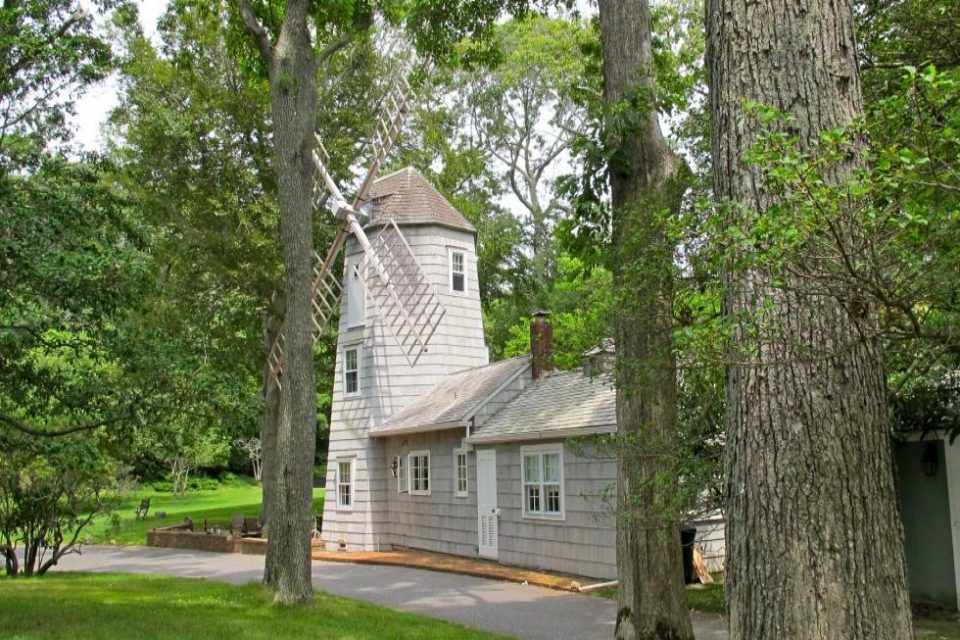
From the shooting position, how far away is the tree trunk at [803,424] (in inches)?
150

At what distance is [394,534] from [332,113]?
1221cm

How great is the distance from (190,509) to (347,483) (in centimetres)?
2106

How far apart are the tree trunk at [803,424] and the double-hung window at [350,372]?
67.2ft

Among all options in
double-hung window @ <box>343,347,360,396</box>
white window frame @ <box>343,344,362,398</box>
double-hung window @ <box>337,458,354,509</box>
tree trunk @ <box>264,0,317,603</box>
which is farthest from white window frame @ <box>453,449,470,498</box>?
tree trunk @ <box>264,0,317,603</box>

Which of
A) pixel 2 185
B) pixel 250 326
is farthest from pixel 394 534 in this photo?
pixel 2 185

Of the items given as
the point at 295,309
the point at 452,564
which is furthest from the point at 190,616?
the point at 452,564

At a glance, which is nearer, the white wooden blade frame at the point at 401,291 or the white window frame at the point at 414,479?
the white window frame at the point at 414,479

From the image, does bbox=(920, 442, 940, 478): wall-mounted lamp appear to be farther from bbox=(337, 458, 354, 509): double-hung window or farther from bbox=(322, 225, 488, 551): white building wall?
bbox=(337, 458, 354, 509): double-hung window

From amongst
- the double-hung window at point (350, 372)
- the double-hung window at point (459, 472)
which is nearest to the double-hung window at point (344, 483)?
the double-hung window at point (350, 372)

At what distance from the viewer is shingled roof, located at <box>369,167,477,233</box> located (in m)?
23.8

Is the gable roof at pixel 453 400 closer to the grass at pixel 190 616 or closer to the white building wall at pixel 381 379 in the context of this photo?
the white building wall at pixel 381 379

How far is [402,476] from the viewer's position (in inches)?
904

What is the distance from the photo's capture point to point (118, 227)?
11859mm

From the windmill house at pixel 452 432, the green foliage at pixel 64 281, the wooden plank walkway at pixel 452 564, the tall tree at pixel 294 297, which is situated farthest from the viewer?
the windmill house at pixel 452 432
